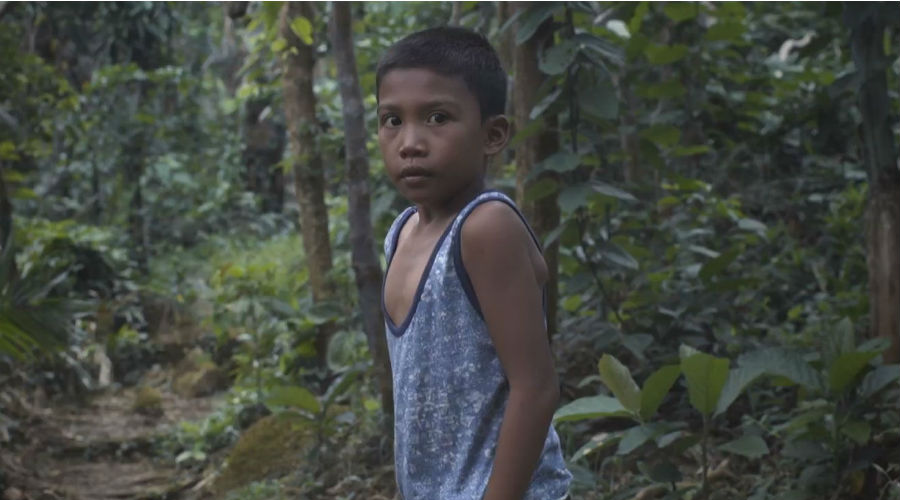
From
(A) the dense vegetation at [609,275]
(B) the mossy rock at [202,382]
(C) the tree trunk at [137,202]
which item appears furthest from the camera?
(C) the tree trunk at [137,202]

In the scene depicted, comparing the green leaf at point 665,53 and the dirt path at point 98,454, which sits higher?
the green leaf at point 665,53

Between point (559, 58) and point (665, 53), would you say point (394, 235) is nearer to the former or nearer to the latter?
point (559, 58)

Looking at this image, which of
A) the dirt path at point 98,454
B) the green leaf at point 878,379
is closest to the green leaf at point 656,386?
the green leaf at point 878,379

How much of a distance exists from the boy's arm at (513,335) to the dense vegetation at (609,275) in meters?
1.35

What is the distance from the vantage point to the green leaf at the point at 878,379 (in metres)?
2.95

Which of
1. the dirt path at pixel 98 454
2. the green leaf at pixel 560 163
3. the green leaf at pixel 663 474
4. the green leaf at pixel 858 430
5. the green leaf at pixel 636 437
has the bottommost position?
the dirt path at pixel 98 454

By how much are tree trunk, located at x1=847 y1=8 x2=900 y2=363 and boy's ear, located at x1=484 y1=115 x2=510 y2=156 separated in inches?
86.5

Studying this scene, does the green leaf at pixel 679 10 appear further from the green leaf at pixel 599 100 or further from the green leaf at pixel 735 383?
the green leaf at pixel 735 383

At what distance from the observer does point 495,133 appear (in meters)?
1.81

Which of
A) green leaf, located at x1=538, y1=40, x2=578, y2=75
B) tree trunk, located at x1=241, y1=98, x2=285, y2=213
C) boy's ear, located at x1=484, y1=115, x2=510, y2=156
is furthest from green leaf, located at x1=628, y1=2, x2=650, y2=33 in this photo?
tree trunk, located at x1=241, y1=98, x2=285, y2=213

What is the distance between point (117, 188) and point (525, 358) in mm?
11664

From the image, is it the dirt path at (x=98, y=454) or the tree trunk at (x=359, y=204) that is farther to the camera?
the dirt path at (x=98, y=454)

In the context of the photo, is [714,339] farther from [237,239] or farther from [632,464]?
[237,239]

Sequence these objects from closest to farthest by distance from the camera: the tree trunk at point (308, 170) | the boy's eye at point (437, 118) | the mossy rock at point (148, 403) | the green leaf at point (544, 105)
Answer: the boy's eye at point (437, 118) < the green leaf at point (544, 105) < the tree trunk at point (308, 170) < the mossy rock at point (148, 403)
